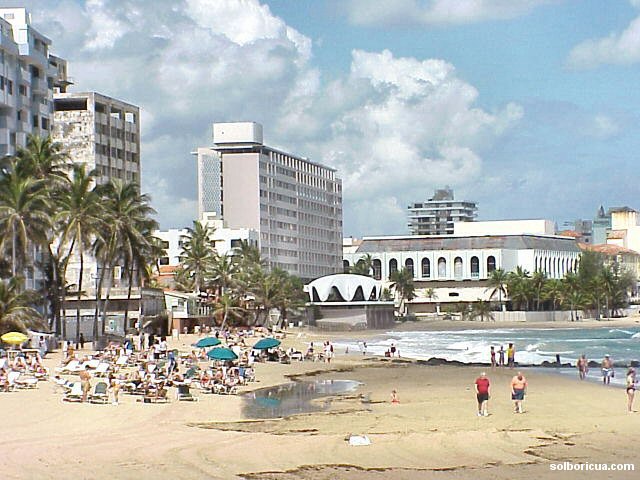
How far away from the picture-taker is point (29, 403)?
31.3m

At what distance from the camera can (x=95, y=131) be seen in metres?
99.1

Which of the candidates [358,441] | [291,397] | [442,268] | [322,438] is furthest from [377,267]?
[358,441]

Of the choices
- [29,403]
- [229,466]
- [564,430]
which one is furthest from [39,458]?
[564,430]

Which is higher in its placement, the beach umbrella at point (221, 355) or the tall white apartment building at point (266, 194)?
the tall white apartment building at point (266, 194)

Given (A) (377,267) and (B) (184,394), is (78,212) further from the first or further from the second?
(A) (377,267)

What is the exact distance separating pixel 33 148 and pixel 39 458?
42045 mm

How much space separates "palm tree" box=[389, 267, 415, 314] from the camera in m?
168

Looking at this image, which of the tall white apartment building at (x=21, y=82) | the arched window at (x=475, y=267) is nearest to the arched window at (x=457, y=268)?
the arched window at (x=475, y=267)

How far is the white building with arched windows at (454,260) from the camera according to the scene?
173 meters

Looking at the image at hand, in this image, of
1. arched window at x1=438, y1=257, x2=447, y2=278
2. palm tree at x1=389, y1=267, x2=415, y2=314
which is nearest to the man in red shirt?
palm tree at x1=389, y1=267, x2=415, y2=314

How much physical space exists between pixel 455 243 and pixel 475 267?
5621mm

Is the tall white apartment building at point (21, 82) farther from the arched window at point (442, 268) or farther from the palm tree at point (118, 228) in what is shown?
the arched window at point (442, 268)

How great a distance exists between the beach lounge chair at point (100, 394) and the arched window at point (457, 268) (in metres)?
145

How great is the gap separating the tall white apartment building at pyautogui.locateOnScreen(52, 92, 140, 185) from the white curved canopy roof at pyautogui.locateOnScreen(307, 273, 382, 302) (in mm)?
41960
